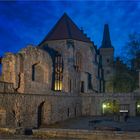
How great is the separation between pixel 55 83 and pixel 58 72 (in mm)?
1655

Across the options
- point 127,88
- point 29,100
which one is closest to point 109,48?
point 127,88

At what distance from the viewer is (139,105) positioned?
131 feet

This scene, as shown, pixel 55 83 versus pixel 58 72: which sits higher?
pixel 58 72

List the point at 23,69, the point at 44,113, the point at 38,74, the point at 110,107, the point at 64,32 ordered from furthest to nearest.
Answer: the point at 64,32 → the point at 110,107 → the point at 38,74 → the point at 44,113 → the point at 23,69

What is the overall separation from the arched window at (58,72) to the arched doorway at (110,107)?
267 inches

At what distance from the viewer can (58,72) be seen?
131 ft

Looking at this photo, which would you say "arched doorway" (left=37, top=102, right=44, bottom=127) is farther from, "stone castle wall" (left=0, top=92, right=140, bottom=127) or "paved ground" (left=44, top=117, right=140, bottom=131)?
"paved ground" (left=44, top=117, right=140, bottom=131)

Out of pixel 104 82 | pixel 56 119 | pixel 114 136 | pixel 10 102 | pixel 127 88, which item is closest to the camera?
pixel 114 136

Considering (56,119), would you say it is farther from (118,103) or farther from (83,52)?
(83,52)

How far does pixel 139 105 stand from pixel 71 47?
1219 cm

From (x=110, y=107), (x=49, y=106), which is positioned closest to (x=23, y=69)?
(x=49, y=106)

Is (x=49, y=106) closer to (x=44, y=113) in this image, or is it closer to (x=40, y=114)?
(x=44, y=113)

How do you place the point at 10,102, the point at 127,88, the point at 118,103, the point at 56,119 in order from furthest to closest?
1. the point at 127,88
2. the point at 118,103
3. the point at 56,119
4. the point at 10,102

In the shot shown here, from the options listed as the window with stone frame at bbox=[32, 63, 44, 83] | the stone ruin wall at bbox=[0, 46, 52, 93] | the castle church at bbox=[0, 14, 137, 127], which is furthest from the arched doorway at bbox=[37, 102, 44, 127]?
the window with stone frame at bbox=[32, 63, 44, 83]
